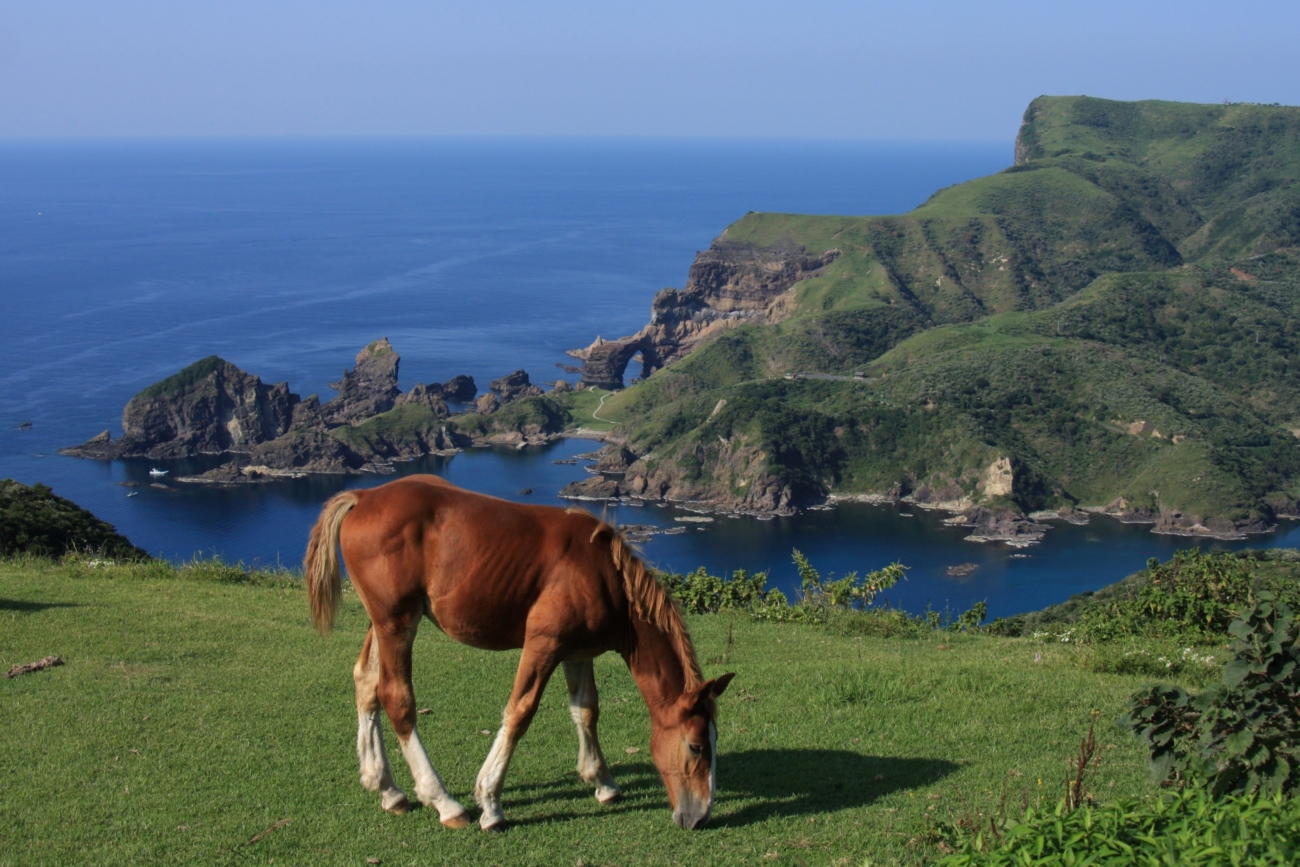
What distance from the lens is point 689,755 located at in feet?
20.1

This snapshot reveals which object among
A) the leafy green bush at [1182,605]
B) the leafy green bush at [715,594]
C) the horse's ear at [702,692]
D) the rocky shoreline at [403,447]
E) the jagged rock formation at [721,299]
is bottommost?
the rocky shoreline at [403,447]

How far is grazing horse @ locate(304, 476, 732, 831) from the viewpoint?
6137mm

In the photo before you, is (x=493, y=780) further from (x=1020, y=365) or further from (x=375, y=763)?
(x=1020, y=365)

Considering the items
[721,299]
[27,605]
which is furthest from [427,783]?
[721,299]

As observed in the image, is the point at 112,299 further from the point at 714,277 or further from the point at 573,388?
the point at 714,277

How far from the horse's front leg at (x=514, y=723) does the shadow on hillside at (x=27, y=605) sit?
6.72 m

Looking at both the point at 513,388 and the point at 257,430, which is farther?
the point at 513,388

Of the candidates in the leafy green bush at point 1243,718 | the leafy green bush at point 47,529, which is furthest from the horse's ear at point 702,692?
the leafy green bush at point 47,529

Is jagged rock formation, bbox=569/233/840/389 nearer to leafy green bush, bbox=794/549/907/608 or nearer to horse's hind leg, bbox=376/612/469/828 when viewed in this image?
leafy green bush, bbox=794/549/907/608

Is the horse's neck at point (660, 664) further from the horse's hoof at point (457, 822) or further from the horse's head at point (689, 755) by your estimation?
the horse's hoof at point (457, 822)

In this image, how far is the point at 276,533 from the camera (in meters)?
72.1

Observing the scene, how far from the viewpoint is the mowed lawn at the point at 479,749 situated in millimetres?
6043

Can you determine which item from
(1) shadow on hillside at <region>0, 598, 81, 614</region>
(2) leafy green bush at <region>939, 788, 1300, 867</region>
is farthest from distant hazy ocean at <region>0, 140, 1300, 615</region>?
(2) leafy green bush at <region>939, 788, 1300, 867</region>

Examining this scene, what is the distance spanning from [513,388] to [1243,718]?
102 metres
